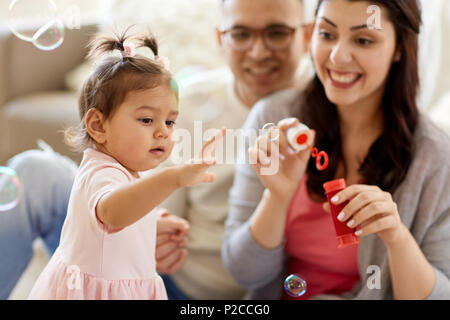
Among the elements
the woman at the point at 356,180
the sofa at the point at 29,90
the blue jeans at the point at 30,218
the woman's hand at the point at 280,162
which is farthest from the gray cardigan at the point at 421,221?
the sofa at the point at 29,90

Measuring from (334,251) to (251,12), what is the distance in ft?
1.80

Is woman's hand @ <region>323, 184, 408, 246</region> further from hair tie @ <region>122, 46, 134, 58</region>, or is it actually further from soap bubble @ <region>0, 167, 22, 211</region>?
soap bubble @ <region>0, 167, 22, 211</region>

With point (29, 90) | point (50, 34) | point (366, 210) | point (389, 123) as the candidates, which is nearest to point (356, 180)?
point (389, 123)

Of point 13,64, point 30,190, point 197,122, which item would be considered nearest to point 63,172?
point 30,190

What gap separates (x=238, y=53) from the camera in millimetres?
1118

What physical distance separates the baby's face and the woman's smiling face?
13.5 inches

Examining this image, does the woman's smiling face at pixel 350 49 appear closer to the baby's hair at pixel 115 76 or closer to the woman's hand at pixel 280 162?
the woman's hand at pixel 280 162

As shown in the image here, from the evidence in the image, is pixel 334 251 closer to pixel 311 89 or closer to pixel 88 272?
pixel 311 89

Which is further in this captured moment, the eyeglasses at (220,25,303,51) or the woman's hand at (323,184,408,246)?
the eyeglasses at (220,25,303,51)

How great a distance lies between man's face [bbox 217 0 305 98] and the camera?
42.2 inches

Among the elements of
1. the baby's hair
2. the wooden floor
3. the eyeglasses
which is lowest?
the wooden floor

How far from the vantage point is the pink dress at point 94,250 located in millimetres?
593

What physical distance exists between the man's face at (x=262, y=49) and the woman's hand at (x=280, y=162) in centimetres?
32

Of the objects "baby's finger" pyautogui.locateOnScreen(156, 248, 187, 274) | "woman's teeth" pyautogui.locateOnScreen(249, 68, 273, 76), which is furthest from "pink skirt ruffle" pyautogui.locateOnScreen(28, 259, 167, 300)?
"woman's teeth" pyautogui.locateOnScreen(249, 68, 273, 76)
